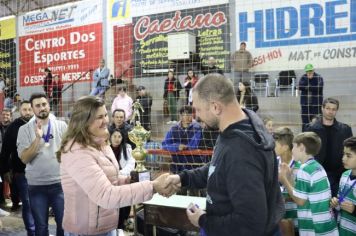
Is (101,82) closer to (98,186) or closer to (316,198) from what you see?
(316,198)

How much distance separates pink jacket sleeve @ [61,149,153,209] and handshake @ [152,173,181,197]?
0.12 feet

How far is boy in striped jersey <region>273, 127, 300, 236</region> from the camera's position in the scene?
2.60 metres

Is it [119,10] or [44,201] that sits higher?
[119,10]

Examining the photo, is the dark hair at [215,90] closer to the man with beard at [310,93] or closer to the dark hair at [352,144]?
the dark hair at [352,144]

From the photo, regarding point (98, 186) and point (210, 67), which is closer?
point (98, 186)

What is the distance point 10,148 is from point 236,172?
3.27 m

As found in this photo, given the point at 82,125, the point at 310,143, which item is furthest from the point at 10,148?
the point at 310,143

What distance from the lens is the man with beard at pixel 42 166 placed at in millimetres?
2945

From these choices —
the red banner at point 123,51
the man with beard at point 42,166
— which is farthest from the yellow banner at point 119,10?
the man with beard at point 42,166

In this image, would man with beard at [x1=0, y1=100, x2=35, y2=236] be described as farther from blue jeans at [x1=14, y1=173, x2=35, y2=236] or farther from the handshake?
the handshake

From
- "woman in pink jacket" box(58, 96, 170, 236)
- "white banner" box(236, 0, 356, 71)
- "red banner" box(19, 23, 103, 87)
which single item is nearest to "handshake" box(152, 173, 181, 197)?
"woman in pink jacket" box(58, 96, 170, 236)

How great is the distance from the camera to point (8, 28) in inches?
499

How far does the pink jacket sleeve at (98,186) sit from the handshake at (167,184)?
36 millimetres

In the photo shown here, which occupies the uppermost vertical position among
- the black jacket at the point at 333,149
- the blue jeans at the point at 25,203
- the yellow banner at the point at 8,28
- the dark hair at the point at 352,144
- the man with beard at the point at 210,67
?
the yellow banner at the point at 8,28
